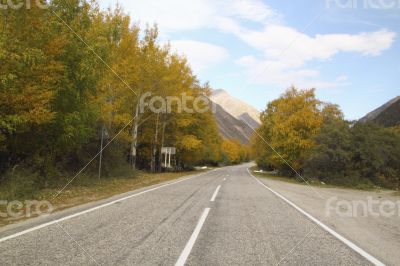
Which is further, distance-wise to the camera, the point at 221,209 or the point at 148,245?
the point at 221,209

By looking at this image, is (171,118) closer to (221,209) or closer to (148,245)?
(221,209)

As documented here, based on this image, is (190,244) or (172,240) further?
(172,240)

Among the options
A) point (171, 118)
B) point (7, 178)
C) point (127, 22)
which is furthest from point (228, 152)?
point (7, 178)

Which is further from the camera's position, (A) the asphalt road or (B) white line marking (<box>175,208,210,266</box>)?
(A) the asphalt road

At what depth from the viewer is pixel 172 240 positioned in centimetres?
668

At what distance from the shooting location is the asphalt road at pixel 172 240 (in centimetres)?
552

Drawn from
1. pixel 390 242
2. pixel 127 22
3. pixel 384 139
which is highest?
pixel 127 22

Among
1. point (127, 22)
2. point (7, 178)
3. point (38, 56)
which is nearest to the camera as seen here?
point (38, 56)

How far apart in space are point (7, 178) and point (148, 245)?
866 cm

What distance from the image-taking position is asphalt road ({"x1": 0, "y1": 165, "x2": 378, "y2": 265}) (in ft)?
18.1

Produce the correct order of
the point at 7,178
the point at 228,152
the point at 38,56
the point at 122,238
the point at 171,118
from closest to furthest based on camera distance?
the point at 122,238 < the point at 38,56 < the point at 7,178 < the point at 171,118 < the point at 228,152

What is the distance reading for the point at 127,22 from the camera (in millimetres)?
25422

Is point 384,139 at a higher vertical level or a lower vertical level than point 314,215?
higher

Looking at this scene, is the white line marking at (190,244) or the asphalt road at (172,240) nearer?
the white line marking at (190,244)
